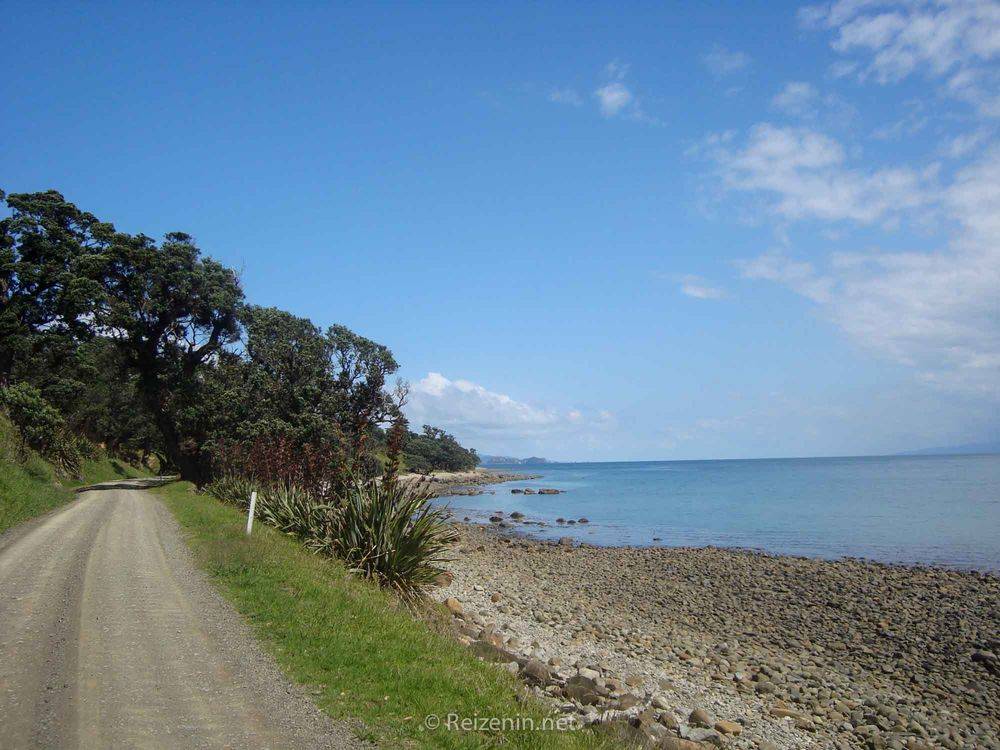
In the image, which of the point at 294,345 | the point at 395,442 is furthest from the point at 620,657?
the point at 294,345

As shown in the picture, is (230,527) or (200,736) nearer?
(200,736)

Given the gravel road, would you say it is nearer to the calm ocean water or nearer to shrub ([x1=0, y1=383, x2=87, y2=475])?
shrub ([x1=0, y1=383, x2=87, y2=475])

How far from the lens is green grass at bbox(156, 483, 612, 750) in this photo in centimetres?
538

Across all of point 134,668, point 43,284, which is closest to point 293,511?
point 134,668

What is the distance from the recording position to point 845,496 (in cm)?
6141

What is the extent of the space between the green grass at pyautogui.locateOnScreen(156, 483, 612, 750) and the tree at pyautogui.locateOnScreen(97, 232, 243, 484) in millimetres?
26348

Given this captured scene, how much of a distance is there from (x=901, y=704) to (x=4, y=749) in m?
12.9

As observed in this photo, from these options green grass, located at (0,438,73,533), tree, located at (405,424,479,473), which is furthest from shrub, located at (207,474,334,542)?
tree, located at (405,424,479,473)

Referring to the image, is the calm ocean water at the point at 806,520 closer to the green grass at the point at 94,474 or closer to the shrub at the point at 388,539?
the shrub at the point at 388,539

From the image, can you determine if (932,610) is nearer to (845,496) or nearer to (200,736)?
(200,736)

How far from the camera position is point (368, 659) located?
262 inches

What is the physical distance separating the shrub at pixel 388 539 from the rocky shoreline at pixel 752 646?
159 cm

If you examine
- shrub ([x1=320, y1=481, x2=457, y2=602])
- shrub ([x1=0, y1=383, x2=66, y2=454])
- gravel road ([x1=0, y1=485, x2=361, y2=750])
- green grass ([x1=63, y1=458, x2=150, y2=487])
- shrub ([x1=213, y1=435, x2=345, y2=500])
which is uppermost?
shrub ([x1=0, y1=383, x2=66, y2=454])

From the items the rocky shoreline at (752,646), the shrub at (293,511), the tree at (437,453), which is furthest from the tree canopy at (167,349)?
the tree at (437,453)
